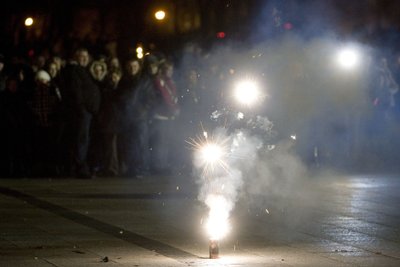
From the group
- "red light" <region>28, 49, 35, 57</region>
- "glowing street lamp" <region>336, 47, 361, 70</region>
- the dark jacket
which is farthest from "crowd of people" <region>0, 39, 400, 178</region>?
"red light" <region>28, 49, 35, 57</region>

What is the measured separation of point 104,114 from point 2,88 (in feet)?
5.51

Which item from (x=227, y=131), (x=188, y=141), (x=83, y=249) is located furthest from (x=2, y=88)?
(x=83, y=249)

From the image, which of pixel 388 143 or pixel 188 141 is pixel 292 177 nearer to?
pixel 188 141

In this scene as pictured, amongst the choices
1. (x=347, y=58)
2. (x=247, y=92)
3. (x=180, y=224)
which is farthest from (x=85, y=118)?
(x=347, y=58)

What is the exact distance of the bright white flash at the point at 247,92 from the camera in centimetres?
1744

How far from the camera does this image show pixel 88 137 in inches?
838

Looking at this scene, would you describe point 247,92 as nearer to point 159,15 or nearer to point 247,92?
point 247,92

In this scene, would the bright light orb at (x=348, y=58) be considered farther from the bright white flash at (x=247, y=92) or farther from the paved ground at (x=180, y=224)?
the paved ground at (x=180, y=224)

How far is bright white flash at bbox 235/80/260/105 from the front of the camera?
1744cm

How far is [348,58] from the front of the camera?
86.2 feet

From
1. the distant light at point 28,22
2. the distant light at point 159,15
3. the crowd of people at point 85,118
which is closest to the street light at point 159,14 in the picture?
the distant light at point 159,15

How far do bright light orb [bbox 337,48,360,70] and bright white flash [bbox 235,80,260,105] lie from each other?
5.09 m

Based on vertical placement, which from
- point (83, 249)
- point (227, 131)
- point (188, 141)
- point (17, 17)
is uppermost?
point (17, 17)

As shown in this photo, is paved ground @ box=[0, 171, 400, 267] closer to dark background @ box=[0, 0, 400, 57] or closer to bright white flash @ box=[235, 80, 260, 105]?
bright white flash @ box=[235, 80, 260, 105]
